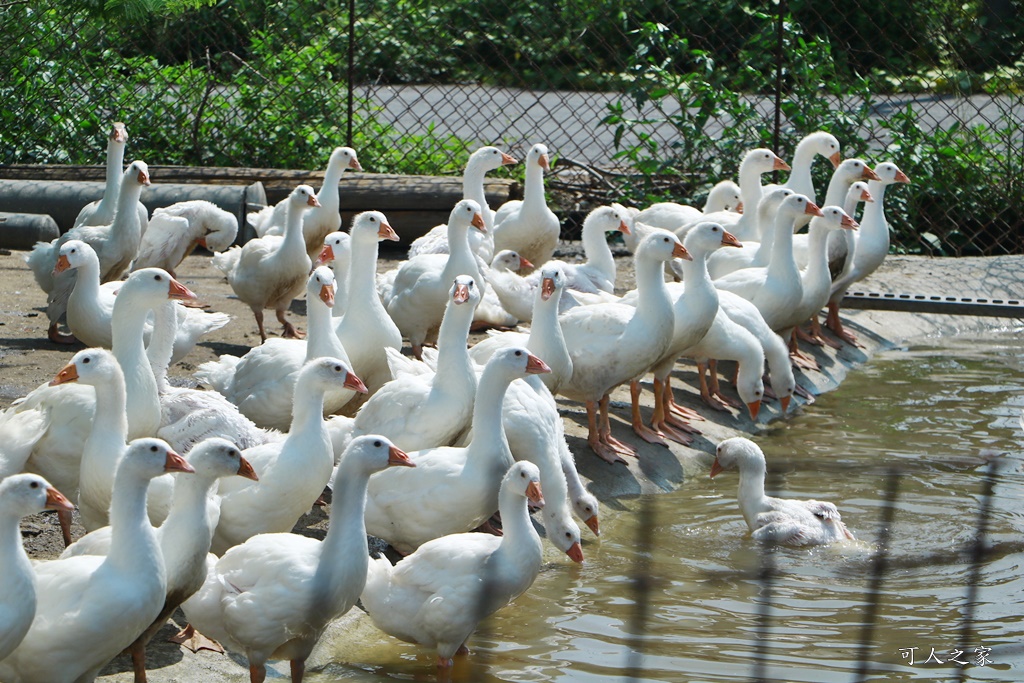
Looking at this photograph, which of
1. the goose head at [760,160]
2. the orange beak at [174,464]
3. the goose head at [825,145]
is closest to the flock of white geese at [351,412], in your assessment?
the orange beak at [174,464]

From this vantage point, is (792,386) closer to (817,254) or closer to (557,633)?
(817,254)

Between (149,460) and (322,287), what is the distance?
2.12m

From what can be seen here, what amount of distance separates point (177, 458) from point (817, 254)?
5184 millimetres

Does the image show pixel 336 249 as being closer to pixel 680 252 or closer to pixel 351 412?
pixel 351 412

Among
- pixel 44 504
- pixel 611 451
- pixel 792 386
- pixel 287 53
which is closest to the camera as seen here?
pixel 44 504

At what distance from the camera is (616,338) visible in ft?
20.5

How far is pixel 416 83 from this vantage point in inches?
562

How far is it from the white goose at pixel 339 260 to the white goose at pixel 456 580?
108 inches

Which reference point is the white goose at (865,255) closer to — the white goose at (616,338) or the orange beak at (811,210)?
the orange beak at (811,210)

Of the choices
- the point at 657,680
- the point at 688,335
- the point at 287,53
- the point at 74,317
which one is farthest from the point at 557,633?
the point at 287,53

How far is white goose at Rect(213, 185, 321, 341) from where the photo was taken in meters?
7.41

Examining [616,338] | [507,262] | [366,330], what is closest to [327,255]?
[366,330]

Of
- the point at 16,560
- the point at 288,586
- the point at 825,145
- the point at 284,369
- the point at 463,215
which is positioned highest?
the point at 825,145

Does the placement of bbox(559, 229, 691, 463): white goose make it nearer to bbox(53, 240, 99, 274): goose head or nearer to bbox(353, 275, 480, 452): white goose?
bbox(353, 275, 480, 452): white goose
